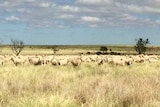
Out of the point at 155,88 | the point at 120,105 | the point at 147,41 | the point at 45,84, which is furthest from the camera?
the point at 147,41

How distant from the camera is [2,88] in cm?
1241

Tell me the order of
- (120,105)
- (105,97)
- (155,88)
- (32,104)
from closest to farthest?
1. (32,104)
2. (120,105)
3. (105,97)
4. (155,88)

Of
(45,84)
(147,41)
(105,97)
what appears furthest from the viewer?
(147,41)

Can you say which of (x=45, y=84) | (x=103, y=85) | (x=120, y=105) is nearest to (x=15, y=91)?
(x=45, y=84)

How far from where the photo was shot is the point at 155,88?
12.1m

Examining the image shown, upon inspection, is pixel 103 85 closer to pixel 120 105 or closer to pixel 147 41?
pixel 120 105

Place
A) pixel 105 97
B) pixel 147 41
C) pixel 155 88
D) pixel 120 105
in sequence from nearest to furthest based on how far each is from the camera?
1. pixel 120 105
2. pixel 105 97
3. pixel 155 88
4. pixel 147 41

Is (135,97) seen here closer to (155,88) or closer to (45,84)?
(155,88)

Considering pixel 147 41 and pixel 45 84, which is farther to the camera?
pixel 147 41

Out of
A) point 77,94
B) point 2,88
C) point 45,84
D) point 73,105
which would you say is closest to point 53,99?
point 73,105

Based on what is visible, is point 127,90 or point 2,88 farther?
point 2,88

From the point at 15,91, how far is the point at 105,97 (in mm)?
2958

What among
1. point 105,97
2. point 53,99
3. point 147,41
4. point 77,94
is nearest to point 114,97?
point 105,97

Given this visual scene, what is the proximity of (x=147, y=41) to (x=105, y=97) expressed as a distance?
90950 mm
